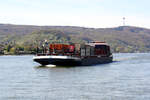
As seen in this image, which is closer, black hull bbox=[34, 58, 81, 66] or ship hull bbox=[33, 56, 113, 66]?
ship hull bbox=[33, 56, 113, 66]

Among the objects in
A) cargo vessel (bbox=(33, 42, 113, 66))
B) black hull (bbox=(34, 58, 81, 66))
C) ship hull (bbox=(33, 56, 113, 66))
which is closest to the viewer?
ship hull (bbox=(33, 56, 113, 66))

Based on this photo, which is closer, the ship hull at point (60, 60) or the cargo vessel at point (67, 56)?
the ship hull at point (60, 60)

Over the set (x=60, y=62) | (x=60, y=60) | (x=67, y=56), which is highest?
(x=67, y=56)

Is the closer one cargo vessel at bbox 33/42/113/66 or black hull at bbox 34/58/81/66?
black hull at bbox 34/58/81/66

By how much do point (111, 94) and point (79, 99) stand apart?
5.30 metres

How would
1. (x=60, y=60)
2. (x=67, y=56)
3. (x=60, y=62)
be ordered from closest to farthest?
(x=60, y=60) < (x=67, y=56) < (x=60, y=62)

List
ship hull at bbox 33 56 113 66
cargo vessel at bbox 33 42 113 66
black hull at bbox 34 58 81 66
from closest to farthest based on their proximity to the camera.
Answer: ship hull at bbox 33 56 113 66 → black hull at bbox 34 58 81 66 → cargo vessel at bbox 33 42 113 66

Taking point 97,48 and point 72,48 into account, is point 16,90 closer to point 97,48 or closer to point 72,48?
point 72,48

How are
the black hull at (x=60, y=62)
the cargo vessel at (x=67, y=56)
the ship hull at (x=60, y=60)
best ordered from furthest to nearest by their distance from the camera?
1. the cargo vessel at (x=67, y=56)
2. the black hull at (x=60, y=62)
3. the ship hull at (x=60, y=60)

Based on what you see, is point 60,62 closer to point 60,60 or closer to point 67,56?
point 60,60

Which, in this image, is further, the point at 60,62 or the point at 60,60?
the point at 60,62

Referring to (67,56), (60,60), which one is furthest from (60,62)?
(67,56)

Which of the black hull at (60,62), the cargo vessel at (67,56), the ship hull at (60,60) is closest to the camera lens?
the ship hull at (60,60)

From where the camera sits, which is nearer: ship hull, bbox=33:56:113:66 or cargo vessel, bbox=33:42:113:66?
ship hull, bbox=33:56:113:66
